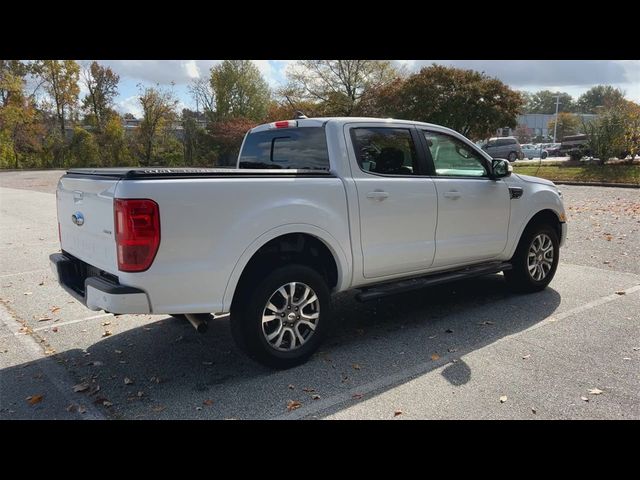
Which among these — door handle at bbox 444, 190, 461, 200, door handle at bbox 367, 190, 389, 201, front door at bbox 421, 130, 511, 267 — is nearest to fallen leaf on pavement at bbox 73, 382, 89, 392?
→ door handle at bbox 367, 190, 389, 201

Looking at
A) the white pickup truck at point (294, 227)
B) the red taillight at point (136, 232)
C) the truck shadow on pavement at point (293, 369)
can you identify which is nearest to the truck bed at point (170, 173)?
the white pickup truck at point (294, 227)

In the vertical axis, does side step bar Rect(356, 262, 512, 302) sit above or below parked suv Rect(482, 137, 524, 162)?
below

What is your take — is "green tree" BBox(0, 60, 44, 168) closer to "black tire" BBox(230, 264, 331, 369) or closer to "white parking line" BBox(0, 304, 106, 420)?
"white parking line" BBox(0, 304, 106, 420)

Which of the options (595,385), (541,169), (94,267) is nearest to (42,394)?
(94,267)

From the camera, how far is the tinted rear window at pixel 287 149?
4512 millimetres

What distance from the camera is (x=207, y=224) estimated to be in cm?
344

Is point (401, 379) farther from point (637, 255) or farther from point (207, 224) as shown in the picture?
point (637, 255)

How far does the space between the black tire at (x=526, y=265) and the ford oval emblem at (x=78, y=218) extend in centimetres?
449

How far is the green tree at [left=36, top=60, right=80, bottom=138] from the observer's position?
1852 inches

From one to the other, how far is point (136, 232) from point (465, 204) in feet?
10.7

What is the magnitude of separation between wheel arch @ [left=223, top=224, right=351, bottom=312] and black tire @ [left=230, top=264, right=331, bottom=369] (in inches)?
4.9

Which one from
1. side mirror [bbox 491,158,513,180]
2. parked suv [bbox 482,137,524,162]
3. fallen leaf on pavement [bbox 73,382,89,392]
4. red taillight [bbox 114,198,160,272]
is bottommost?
fallen leaf on pavement [bbox 73,382,89,392]

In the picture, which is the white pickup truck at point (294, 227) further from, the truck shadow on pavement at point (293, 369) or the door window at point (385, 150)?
the truck shadow on pavement at point (293, 369)

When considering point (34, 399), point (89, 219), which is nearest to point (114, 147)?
point (89, 219)
